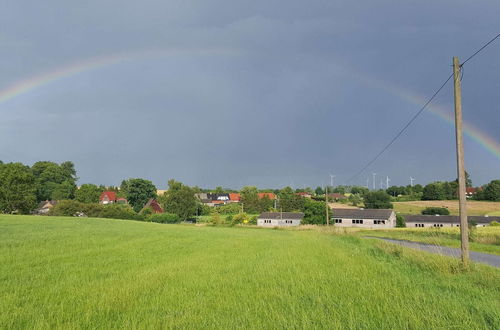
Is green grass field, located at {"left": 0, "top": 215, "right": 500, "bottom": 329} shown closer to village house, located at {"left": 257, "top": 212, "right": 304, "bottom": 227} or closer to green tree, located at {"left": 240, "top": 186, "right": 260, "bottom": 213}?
village house, located at {"left": 257, "top": 212, "right": 304, "bottom": 227}

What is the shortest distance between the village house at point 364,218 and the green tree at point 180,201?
135ft

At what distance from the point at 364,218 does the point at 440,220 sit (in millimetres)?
18299

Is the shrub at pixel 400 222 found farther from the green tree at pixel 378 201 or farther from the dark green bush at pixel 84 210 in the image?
the dark green bush at pixel 84 210

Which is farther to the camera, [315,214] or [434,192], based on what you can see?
[434,192]

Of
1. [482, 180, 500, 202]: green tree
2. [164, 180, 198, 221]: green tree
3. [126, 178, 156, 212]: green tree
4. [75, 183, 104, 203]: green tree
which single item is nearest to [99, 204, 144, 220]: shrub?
[164, 180, 198, 221]: green tree

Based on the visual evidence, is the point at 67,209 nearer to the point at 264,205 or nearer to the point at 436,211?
the point at 264,205

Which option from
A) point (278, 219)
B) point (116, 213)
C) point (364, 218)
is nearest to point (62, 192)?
point (116, 213)

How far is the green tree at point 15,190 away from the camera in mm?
77438

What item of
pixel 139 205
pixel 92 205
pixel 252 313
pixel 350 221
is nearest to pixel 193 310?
pixel 252 313

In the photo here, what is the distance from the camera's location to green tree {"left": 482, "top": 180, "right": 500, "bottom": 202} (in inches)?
4875

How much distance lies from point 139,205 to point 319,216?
6270 cm

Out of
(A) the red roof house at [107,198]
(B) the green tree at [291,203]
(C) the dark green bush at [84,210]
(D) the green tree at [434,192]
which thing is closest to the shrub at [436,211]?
(D) the green tree at [434,192]

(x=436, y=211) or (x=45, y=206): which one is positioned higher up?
(x=45, y=206)

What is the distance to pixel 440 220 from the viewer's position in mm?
92250
